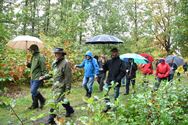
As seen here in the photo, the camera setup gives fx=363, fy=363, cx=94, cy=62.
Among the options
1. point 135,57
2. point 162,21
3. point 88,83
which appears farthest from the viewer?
point 162,21

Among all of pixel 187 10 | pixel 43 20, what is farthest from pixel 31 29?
pixel 187 10

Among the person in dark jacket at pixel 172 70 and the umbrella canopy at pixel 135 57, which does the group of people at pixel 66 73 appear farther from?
the umbrella canopy at pixel 135 57

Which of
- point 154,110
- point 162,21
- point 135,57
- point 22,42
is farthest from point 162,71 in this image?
point 162,21

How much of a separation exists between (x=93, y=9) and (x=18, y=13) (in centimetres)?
3034

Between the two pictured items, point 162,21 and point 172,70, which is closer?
point 172,70

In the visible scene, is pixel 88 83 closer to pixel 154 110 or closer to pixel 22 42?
pixel 22 42

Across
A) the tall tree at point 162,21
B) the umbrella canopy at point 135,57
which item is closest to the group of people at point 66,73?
the umbrella canopy at point 135,57

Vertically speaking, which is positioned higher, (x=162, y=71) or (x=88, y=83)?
(x=162, y=71)

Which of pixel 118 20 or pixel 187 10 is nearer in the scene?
pixel 187 10

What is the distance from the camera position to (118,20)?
35281 millimetres

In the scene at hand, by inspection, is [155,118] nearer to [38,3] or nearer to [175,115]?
[175,115]

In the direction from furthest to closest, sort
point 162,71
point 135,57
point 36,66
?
point 135,57
point 162,71
point 36,66

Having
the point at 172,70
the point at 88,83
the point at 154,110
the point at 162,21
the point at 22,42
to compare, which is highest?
the point at 162,21

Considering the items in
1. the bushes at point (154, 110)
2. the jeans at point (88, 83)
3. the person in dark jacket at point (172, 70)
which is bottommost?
the jeans at point (88, 83)
